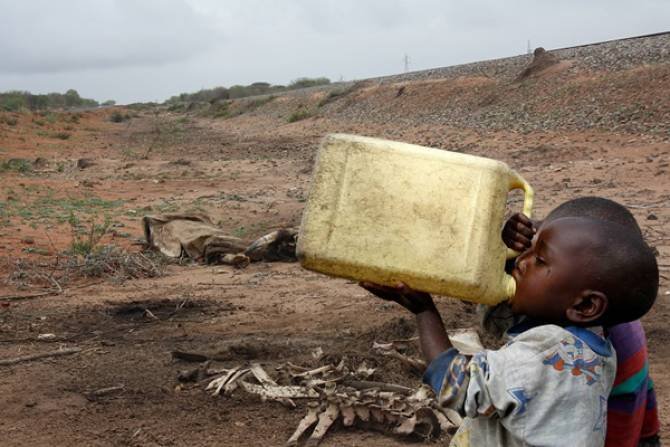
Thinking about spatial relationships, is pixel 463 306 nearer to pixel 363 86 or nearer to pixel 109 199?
pixel 109 199

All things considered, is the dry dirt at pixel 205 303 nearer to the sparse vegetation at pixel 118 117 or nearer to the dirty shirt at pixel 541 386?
the dirty shirt at pixel 541 386

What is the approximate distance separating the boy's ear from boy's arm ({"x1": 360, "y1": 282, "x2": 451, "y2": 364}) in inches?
10.7

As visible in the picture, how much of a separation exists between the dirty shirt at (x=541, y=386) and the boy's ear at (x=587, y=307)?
0.12 ft

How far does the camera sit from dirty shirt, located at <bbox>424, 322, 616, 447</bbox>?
145cm

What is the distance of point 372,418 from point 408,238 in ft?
5.61

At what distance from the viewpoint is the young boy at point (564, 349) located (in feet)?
4.76

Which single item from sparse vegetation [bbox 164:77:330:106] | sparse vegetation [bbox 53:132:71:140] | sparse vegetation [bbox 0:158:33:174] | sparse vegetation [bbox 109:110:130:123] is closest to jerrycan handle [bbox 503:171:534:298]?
sparse vegetation [bbox 0:158:33:174]

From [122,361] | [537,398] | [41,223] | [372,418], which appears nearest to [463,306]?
[372,418]

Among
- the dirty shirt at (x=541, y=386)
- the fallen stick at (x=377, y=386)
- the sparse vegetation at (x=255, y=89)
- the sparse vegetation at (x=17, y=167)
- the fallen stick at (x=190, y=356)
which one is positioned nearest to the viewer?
the dirty shirt at (x=541, y=386)

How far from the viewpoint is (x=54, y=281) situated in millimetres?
5914

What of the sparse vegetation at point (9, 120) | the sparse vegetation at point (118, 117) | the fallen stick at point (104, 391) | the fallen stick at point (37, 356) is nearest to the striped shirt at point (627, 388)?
the fallen stick at point (104, 391)

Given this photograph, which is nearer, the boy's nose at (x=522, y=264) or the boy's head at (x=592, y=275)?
the boy's head at (x=592, y=275)

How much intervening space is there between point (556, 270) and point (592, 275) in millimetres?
71

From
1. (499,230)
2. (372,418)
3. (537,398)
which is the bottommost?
(372,418)
